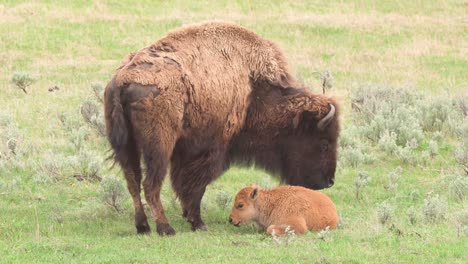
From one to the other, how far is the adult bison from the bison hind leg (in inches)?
38.3

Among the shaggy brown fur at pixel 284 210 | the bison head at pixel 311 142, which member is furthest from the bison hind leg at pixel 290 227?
the bison head at pixel 311 142

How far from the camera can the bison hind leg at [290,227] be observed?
834 centimetres

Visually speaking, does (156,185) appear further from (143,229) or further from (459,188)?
(459,188)

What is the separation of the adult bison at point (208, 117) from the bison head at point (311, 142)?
0.04 feet

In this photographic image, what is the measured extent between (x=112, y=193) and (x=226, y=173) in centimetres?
239

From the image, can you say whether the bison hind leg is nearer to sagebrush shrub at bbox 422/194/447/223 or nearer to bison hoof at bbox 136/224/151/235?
bison hoof at bbox 136/224/151/235

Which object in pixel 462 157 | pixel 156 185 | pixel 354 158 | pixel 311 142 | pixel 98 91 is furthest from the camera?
pixel 98 91

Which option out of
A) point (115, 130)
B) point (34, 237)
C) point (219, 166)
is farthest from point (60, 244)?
point (219, 166)

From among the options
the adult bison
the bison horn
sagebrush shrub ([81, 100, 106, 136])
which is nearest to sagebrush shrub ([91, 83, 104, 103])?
sagebrush shrub ([81, 100, 106, 136])

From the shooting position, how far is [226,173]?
37.7 feet

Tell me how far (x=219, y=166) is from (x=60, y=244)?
195 centimetres

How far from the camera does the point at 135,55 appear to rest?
28.6 feet

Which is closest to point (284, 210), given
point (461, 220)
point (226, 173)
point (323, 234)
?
point (323, 234)

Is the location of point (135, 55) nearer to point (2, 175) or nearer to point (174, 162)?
point (174, 162)
